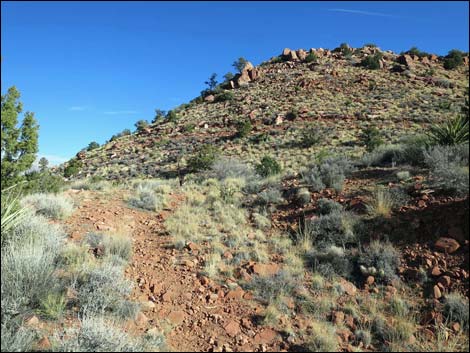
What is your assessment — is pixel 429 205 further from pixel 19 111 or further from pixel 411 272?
pixel 19 111

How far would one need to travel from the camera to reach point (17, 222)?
5.65 m

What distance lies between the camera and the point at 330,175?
8945 mm

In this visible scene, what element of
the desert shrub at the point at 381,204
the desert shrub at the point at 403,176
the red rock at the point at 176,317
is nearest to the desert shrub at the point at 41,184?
the red rock at the point at 176,317

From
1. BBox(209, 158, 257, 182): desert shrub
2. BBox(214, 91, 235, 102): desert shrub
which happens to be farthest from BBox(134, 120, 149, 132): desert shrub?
BBox(209, 158, 257, 182): desert shrub

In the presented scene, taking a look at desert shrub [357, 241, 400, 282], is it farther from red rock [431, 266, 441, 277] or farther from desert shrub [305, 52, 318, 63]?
desert shrub [305, 52, 318, 63]

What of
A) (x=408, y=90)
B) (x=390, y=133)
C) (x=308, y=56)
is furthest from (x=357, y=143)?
(x=308, y=56)

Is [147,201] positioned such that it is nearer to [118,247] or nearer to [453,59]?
[118,247]

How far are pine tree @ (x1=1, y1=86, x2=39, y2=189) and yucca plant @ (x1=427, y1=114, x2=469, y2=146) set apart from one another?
27.9 feet

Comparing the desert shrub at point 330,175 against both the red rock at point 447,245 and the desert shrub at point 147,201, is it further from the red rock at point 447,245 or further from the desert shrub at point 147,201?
the desert shrub at point 147,201

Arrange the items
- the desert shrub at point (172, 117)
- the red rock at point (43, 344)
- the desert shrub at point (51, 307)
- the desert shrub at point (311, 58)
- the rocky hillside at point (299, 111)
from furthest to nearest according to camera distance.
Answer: the desert shrub at point (311, 58) < the desert shrub at point (172, 117) < the rocky hillside at point (299, 111) < the desert shrub at point (51, 307) < the red rock at point (43, 344)

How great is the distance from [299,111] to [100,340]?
30263 mm

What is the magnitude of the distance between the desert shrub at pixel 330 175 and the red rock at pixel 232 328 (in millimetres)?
4781

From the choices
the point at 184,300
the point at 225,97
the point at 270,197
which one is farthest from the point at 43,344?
the point at 225,97

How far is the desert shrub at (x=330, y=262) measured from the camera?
18.3 ft
